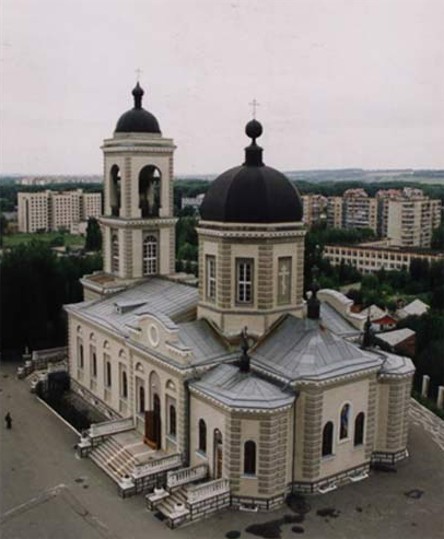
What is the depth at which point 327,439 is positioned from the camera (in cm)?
1927

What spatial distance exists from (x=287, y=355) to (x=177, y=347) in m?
3.34

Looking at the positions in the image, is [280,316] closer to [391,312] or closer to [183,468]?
[183,468]

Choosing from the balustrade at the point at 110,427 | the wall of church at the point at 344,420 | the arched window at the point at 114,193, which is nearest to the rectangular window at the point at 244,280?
the wall of church at the point at 344,420

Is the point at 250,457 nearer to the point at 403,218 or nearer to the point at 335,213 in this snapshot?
the point at 403,218

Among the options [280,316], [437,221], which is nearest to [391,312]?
[280,316]

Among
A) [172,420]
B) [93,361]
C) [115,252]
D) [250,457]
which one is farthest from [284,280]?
[93,361]

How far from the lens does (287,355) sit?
1964 centimetres

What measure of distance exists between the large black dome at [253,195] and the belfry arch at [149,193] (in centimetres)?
640

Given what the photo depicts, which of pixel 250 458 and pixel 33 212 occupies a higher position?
→ pixel 33 212

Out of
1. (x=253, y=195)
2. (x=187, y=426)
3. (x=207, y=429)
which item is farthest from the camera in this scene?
(x=253, y=195)

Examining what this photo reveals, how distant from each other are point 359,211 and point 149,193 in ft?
262

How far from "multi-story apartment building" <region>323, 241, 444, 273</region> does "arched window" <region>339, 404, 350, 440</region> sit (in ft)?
157

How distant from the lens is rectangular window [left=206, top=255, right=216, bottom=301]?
21625mm

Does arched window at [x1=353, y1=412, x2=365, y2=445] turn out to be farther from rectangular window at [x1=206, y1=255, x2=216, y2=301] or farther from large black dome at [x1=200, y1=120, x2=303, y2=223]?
large black dome at [x1=200, y1=120, x2=303, y2=223]
